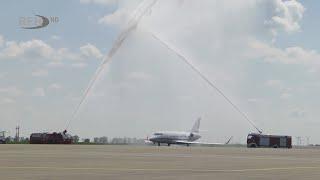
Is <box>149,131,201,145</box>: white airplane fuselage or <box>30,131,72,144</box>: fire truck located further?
<box>149,131,201,145</box>: white airplane fuselage

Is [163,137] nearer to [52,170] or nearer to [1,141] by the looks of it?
[1,141]

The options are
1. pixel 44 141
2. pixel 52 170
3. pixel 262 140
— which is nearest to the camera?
pixel 52 170

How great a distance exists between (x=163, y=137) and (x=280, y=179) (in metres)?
145

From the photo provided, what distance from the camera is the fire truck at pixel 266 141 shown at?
156 m

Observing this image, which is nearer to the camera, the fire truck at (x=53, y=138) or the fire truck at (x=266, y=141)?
the fire truck at (x=53, y=138)

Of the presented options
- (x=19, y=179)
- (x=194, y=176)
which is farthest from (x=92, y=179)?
(x=194, y=176)

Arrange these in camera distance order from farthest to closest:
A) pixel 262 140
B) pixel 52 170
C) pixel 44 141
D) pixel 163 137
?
1. pixel 163 137
2. pixel 262 140
3. pixel 44 141
4. pixel 52 170

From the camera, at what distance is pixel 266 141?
15675cm

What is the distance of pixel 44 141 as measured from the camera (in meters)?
123

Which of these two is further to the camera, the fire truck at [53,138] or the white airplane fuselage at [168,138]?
the white airplane fuselage at [168,138]

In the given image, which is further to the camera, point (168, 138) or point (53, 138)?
point (168, 138)

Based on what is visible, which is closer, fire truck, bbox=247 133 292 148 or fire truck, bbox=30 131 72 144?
fire truck, bbox=30 131 72 144

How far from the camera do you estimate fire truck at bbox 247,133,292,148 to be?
6122 inches

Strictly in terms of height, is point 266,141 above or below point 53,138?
below
